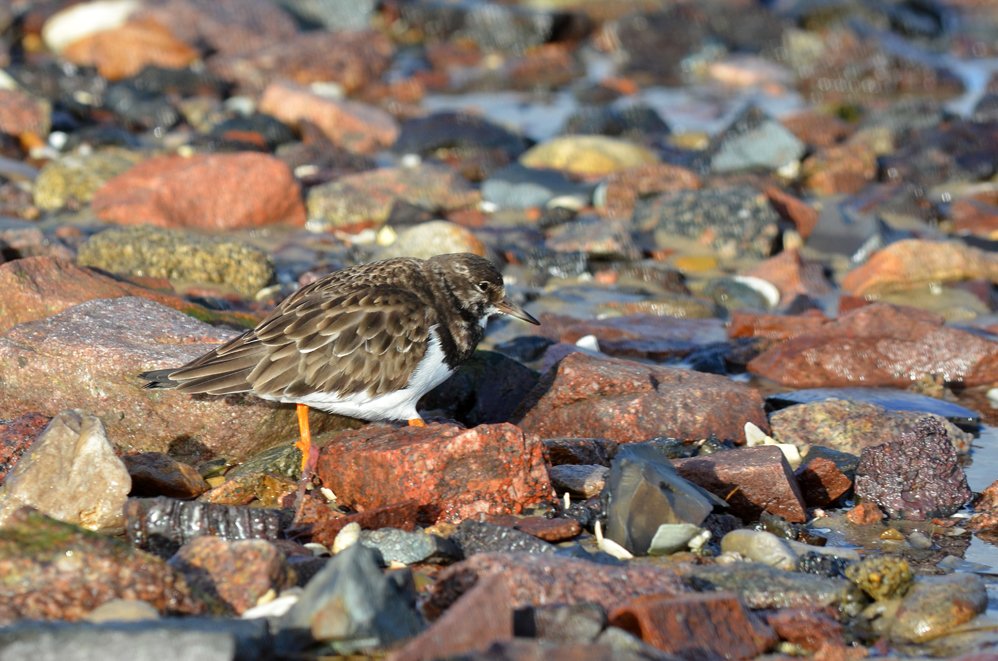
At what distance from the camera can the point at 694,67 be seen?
17.5 meters

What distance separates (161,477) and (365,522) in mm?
1003

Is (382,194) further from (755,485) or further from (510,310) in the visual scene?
(755,485)

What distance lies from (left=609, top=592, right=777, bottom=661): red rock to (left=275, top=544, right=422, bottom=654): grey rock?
74cm

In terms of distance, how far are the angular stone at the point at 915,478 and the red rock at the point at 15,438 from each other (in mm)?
3824

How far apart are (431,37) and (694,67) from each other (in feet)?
15.3

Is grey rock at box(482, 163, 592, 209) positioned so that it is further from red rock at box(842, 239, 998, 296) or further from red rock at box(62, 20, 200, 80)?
red rock at box(62, 20, 200, 80)

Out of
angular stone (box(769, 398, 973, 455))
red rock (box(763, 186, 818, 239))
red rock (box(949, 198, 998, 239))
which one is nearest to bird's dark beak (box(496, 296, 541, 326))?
angular stone (box(769, 398, 973, 455))

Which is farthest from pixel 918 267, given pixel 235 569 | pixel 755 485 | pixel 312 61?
pixel 312 61

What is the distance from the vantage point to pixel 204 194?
912cm

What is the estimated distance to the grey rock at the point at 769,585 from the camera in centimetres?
393

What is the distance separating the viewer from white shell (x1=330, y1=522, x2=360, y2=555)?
4.27 meters

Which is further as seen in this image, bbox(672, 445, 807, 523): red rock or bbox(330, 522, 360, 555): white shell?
bbox(672, 445, 807, 523): red rock

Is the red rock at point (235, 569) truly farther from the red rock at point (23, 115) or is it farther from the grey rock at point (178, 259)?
the red rock at point (23, 115)

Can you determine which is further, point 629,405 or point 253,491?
point 629,405
